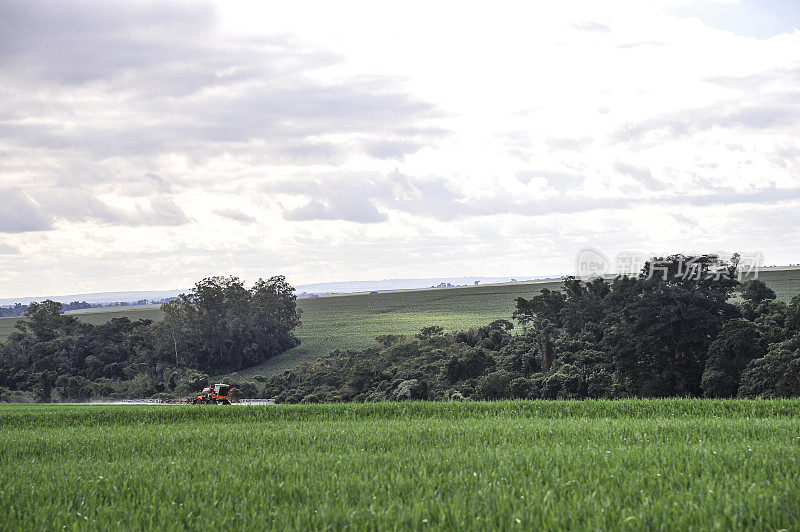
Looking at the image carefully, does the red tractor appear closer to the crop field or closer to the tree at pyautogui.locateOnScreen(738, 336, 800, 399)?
the crop field

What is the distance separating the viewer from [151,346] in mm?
83688

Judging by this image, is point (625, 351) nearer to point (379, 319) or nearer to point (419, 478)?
point (419, 478)

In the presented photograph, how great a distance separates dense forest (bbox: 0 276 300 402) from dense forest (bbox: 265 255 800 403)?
2554 cm

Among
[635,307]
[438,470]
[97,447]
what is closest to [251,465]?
[438,470]

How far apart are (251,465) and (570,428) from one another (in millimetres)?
6788

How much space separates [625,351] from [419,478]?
103 ft

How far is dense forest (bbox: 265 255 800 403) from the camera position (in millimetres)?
34469

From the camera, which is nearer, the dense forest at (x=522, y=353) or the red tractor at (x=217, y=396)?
the dense forest at (x=522, y=353)

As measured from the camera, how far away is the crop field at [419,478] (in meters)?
7.12

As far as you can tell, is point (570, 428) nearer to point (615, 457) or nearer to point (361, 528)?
point (615, 457)

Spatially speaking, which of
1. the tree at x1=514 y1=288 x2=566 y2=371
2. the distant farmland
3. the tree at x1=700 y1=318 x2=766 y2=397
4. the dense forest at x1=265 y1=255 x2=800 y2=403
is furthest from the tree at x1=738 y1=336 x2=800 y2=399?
the distant farmland

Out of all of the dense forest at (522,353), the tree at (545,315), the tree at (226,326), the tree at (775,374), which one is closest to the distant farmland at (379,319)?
the tree at (226,326)

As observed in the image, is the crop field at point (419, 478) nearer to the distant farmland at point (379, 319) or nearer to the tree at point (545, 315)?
the tree at point (545, 315)

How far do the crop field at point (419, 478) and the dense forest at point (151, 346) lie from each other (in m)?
61.0
